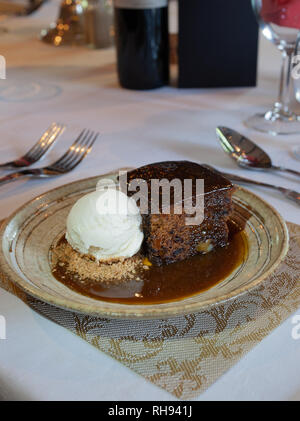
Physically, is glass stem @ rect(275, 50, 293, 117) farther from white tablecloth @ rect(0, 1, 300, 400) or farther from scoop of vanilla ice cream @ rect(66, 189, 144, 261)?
scoop of vanilla ice cream @ rect(66, 189, 144, 261)

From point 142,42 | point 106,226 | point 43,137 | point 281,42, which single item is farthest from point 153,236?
point 142,42

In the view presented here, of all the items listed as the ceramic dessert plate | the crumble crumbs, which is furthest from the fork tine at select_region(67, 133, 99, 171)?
the crumble crumbs

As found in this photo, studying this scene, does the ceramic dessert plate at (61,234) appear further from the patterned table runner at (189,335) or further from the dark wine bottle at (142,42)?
the dark wine bottle at (142,42)

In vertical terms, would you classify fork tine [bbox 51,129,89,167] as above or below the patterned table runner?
below

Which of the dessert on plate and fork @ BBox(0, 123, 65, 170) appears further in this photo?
fork @ BBox(0, 123, 65, 170)

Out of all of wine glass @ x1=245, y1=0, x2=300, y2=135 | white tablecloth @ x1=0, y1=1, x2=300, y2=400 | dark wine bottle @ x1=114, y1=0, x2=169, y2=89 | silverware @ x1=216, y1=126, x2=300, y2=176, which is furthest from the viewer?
dark wine bottle @ x1=114, y1=0, x2=169, y2=89

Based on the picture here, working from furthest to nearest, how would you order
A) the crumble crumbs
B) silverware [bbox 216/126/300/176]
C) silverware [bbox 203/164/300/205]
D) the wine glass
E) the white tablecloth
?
1. the wine glass
2. silverware [bbox 216/126/300/176]
3. silverware [bbox 203/164/300/205]
4. the crumble crumbs
5. the white tablecloth

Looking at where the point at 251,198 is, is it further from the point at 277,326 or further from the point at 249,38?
the point at 249,38

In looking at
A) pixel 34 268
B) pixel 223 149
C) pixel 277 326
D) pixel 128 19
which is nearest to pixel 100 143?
pixel 223 149

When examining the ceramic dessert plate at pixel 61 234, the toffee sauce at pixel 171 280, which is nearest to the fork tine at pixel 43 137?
the ceramic dessert plate at pixel 61 234
